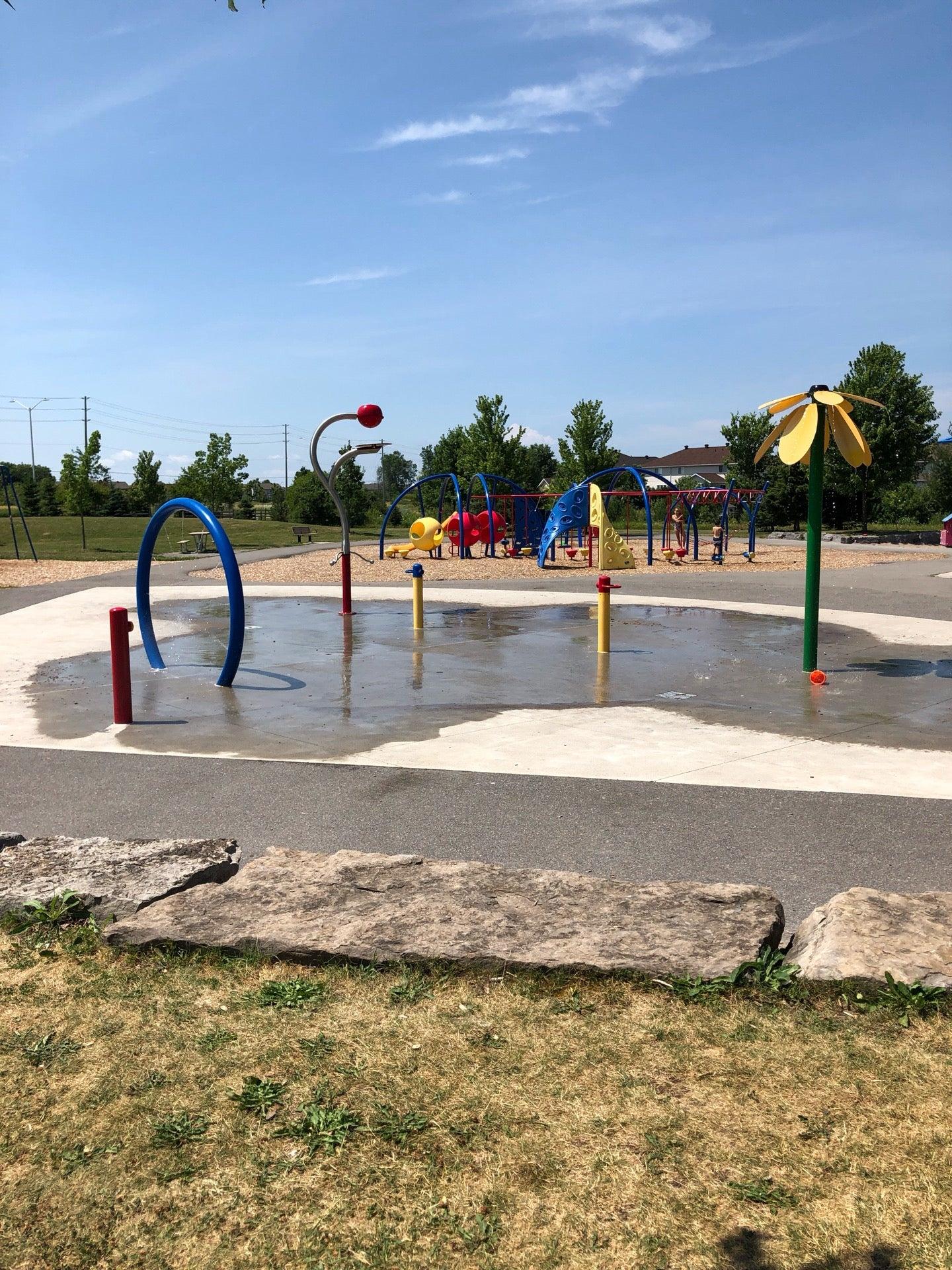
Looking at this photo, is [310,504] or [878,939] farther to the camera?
[310,504]

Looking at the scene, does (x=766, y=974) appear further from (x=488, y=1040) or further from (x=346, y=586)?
(x=346, y=586)

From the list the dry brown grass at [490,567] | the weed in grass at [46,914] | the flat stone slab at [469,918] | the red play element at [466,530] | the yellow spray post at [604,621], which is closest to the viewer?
the flat stone slab at [469,918]

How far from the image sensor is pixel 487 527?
32.5 m

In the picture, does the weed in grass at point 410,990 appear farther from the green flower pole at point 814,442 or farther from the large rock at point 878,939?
the green flower pole at point 814,442

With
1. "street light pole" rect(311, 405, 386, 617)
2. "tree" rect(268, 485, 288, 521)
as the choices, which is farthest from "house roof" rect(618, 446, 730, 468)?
"street light pole" rect(311, 405, 386, 617)

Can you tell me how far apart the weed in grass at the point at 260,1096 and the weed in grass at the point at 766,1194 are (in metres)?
1.30

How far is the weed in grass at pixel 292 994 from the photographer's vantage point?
12.3 ft

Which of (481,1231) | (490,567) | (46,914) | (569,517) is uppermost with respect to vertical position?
(569,517)

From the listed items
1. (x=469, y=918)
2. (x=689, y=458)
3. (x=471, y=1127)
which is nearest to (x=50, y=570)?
(x=469, y=918)

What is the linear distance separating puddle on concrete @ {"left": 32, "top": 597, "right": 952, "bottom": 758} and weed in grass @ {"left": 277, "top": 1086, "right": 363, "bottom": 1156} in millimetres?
4800

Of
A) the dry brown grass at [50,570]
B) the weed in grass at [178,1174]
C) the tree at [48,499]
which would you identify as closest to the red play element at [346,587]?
the dry brown grass at [50,570]

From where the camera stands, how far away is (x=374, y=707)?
9.66 metres

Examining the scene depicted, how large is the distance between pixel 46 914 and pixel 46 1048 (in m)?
1.05

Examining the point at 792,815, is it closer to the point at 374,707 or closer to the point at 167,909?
the point at 167,909
